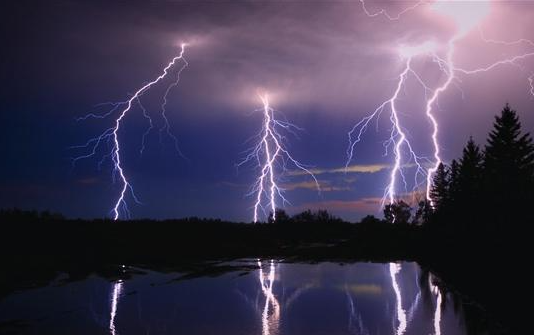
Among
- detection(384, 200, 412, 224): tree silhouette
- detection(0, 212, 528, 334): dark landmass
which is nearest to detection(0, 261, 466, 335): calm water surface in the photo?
detection(0, 212, 528, 334): dark landmass

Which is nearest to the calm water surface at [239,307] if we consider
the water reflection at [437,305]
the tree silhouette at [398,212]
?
the water reflection at [437,305]

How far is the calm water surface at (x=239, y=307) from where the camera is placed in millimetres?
8414

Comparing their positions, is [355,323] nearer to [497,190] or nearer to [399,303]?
[399,303]

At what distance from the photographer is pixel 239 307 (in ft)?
34.9

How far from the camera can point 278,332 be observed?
7969mm

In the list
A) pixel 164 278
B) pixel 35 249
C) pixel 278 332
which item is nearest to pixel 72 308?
pixel 278 332

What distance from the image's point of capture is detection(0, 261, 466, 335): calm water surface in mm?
8414

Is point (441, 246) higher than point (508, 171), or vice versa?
point (508, 171)

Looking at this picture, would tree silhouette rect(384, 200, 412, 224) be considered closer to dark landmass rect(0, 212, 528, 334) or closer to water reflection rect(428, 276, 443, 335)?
dark landmass rect(0, 212, 528, 334)

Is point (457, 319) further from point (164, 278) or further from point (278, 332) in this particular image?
point (164, 278)

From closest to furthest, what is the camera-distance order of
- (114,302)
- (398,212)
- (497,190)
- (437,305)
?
(437,305) → (114,302) → (497,190) → (398,212)

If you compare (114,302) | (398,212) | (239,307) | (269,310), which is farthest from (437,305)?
(398,212)

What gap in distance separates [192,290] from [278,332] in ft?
19.7

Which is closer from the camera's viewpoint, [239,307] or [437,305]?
[239,307]
